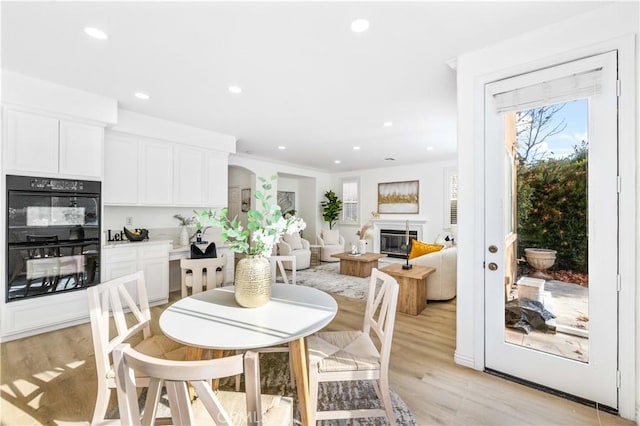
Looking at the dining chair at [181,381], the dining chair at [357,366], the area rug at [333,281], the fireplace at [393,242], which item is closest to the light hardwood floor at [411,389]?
the dining chair at [357,366]

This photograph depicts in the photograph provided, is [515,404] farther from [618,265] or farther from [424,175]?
[424,175]

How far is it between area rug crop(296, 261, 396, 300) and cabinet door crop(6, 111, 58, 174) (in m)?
3.66

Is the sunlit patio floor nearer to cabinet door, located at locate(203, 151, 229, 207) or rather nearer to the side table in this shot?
cabinet door, located at locate(203, 151, 229, 207)

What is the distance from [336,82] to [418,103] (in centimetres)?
115

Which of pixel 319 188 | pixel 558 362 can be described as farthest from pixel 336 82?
pixel 319 188

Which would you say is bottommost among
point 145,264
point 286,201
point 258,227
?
point 145,264

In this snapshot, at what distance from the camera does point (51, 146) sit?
2.96 meters

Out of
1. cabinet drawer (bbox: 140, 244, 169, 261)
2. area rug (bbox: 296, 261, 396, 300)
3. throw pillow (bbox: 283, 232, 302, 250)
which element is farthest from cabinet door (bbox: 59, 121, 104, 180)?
throw pillow (bbox: 283, 232, 302, 250)

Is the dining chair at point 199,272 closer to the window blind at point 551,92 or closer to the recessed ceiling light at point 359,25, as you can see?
the recessed ceiling light at point 359,25

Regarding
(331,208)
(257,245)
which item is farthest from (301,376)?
(331,208)

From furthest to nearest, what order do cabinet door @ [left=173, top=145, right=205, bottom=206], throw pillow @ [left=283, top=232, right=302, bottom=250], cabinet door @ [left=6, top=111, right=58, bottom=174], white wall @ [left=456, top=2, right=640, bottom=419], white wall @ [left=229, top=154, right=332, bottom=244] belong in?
white wall @ [left=229, top=154, right=332, bottom=244], throw pillow @ [left=283, top=232, right=302, bottom=250], cabinet door @ [left=173, top=145, right=205, bottom=206], cabinet door @ [left=6, top=111, right=58, bottom=174], white wall @ [left=456, top=2, right=640, bottom=419]

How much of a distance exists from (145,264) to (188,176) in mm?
1434

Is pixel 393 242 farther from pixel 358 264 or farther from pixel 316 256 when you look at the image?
pixel 358 264

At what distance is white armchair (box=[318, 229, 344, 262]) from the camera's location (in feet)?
23.4
